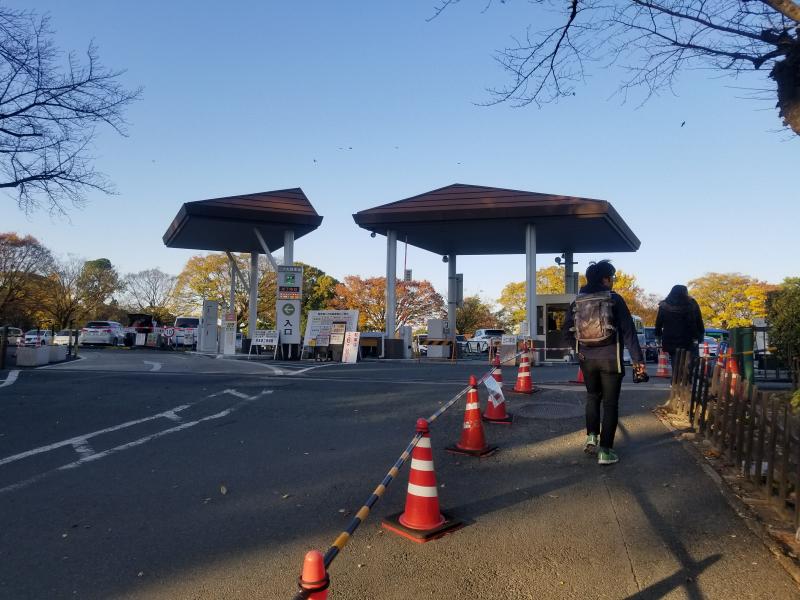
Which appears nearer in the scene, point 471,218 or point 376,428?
Answer: point 376,428

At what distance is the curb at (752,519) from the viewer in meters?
3.40

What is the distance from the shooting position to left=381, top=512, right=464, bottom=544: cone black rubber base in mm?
3834

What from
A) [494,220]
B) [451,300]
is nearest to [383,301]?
[451,300]

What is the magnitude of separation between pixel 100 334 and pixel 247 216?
760 inches

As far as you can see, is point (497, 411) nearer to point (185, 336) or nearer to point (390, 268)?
point (390, 268)

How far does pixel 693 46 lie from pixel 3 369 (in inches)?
658

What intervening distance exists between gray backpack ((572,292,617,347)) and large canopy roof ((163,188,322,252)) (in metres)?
18.4

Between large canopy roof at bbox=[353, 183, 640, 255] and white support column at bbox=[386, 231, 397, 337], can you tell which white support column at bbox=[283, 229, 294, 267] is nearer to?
large canopy roof at bbox=[353, 183, 640, 255]

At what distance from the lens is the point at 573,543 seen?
3801 mm

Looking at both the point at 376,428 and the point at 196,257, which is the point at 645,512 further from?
the point at 196,257

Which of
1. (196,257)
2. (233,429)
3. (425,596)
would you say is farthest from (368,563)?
(196,257)

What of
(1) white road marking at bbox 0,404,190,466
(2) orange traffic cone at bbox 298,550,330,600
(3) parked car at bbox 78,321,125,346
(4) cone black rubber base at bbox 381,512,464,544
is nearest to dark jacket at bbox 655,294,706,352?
(4) cone black rubber base at bbox 381,512,464,544

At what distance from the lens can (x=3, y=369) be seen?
600 inches

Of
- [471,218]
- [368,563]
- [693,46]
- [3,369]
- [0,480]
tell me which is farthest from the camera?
[471,218]
